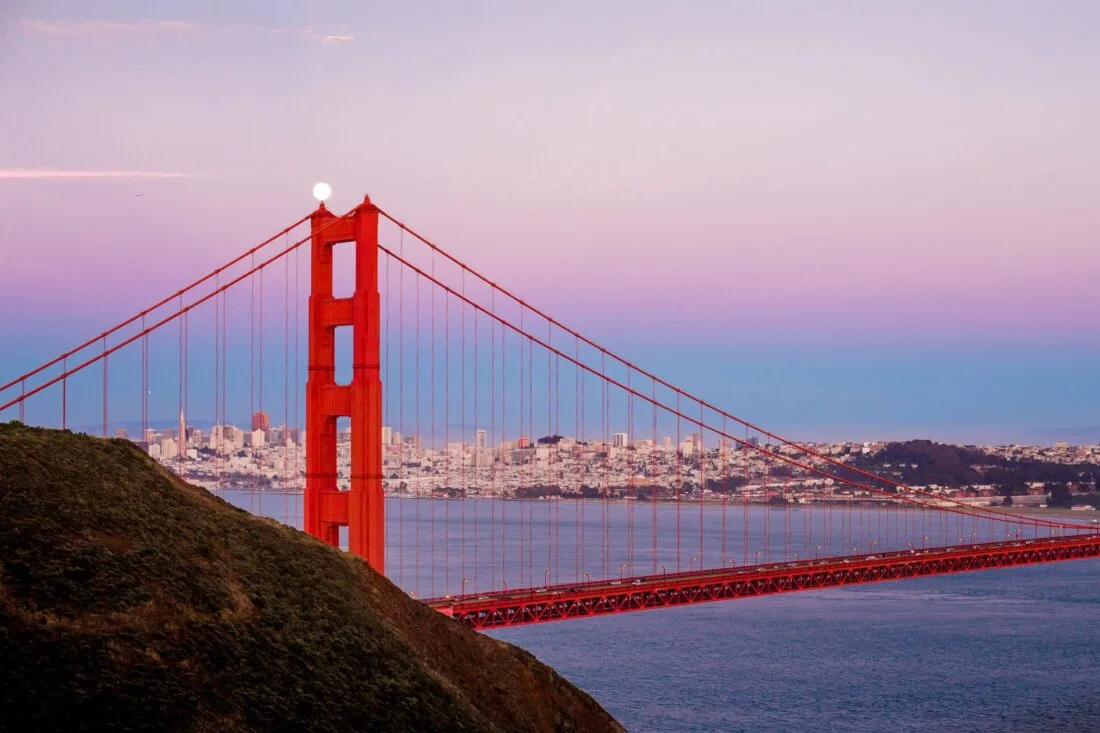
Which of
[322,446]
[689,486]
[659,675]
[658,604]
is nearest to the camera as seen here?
[322,446]

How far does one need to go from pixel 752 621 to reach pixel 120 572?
64.7 metres

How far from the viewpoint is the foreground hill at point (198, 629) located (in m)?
14.2

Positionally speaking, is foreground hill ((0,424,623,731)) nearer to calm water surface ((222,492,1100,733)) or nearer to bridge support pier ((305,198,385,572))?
bridge support pier ((305,198,385,572))

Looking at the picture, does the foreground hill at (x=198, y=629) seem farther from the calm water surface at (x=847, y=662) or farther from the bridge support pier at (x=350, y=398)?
the calm water surface at (x=847, y=662)

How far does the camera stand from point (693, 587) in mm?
37844

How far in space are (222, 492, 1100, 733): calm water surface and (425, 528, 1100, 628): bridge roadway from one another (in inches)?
219

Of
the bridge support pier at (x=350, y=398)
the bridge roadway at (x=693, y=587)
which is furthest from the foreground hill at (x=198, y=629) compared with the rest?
the bridge roadway at (x=693, y=587)

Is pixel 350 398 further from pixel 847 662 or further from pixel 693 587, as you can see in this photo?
pixel 847 662

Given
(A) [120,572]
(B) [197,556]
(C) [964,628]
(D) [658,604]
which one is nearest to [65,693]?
(A) [120,572]

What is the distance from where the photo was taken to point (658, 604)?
3728cm

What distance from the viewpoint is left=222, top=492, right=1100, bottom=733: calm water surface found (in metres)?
47.6

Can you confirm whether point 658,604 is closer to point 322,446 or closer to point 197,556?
point 322,446

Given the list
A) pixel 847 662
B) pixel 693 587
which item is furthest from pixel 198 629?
pixel 847 662

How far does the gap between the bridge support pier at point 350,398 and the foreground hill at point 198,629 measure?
270 inches
